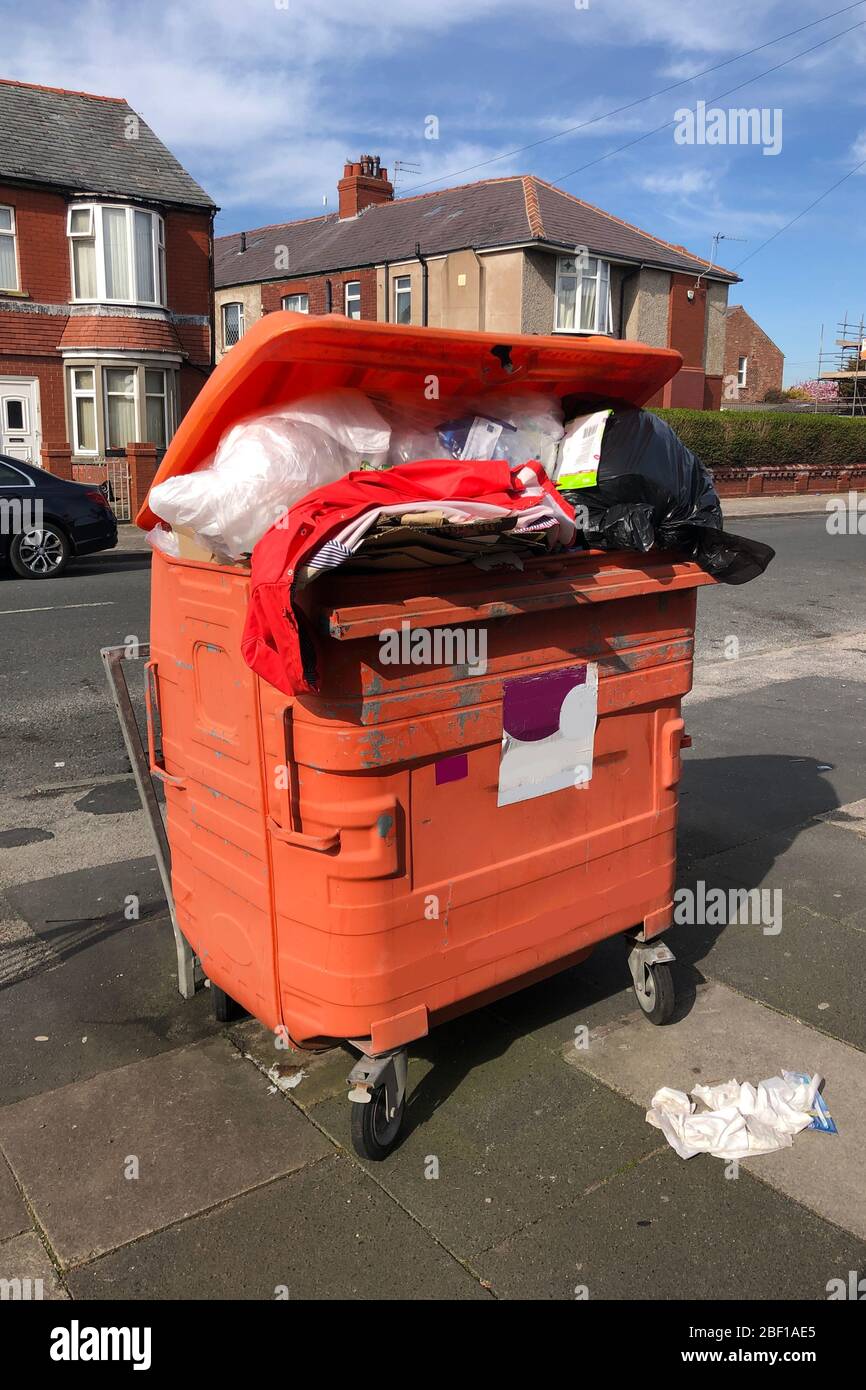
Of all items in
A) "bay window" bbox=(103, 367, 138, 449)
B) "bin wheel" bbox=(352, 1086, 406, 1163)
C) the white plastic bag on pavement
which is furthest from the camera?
"bay window" bbox=(103, 367, 138, 449)

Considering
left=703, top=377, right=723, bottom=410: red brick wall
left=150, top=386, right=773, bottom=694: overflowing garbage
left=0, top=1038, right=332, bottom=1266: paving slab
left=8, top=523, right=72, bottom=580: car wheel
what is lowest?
left=0, top=1038, right=332, bottom=1266: paving slab

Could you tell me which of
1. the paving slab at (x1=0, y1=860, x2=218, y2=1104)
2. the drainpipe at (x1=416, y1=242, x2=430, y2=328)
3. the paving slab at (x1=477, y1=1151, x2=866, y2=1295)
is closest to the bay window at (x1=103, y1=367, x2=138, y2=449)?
the drainpipe at (x1=416, y1=242, x2=430, y2=328)

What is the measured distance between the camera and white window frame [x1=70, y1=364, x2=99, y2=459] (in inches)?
877

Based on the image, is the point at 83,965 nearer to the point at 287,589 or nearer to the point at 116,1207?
the point at 116,1207

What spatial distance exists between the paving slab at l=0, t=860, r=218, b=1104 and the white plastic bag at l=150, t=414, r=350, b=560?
1.61 meters

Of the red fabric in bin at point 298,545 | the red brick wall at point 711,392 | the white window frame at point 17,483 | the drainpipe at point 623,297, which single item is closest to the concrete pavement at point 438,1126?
the red fabric in bin at point 298,545

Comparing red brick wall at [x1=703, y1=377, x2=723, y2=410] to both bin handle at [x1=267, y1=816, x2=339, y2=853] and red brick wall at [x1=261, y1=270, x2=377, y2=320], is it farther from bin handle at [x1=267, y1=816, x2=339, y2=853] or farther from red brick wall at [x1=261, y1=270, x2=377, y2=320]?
bin handle at [x1=267, y1=816, x2=339, y2=853]

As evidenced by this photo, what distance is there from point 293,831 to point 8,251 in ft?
73.3

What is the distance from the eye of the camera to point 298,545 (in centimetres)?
234

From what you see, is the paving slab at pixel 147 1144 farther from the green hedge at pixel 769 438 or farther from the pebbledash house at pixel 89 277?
the green hedge at pixel 769 438

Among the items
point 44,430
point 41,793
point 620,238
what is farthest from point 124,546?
point 620,238

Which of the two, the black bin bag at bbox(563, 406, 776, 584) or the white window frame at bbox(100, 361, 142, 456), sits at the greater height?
the white window frame at bbox(100, 361, 142, 456)

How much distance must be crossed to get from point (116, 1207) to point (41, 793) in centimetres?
331

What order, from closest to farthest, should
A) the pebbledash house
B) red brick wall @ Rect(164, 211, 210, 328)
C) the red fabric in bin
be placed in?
the red fabric in bin, the pebbledash house, red brick wall @ Rect(164, 211, 210, 328)
